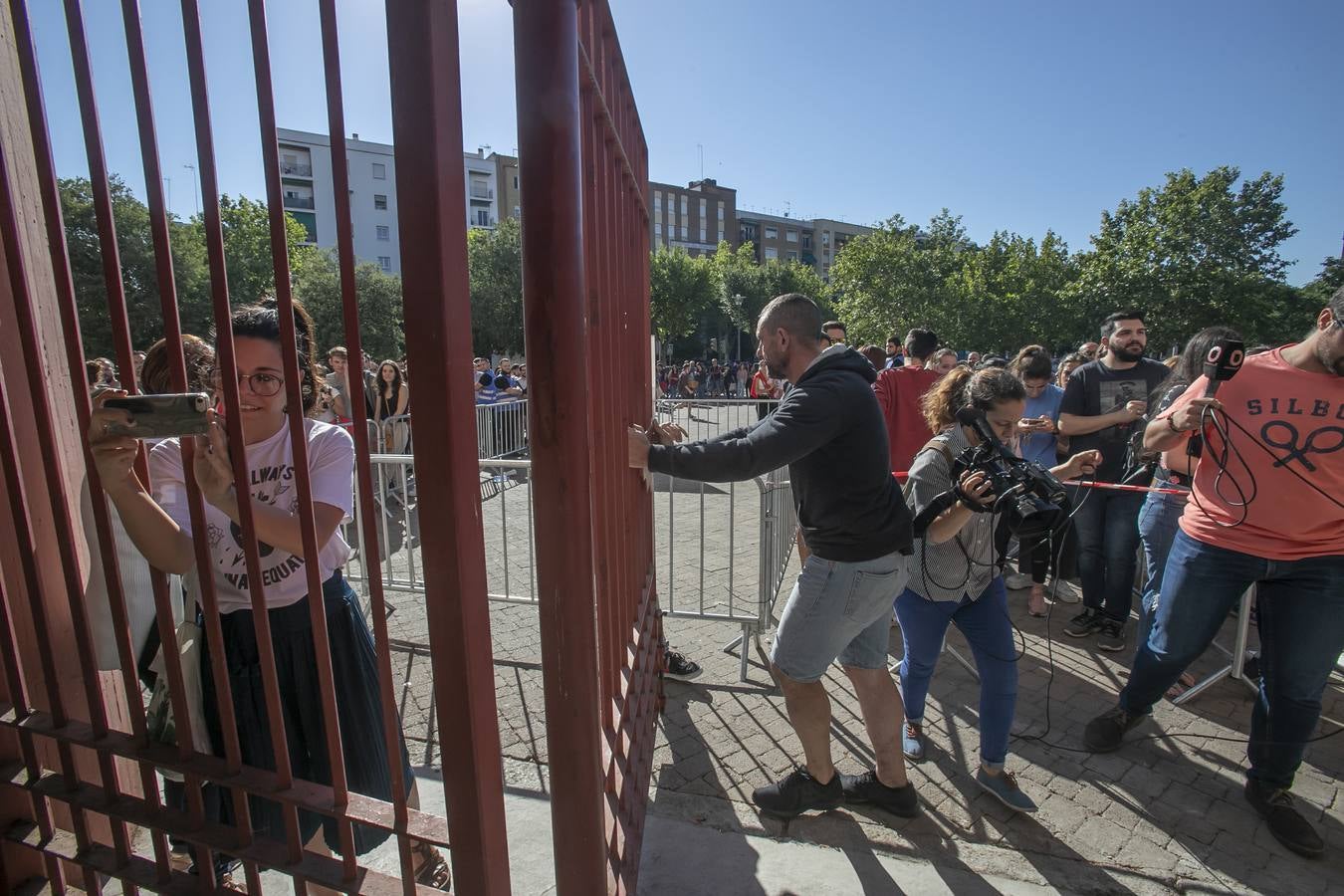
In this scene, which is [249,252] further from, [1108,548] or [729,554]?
[1108,548]

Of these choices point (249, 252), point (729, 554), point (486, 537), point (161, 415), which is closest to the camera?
point (161, 415)

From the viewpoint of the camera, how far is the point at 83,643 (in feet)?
4.51

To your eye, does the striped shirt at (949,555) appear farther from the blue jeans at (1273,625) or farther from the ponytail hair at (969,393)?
the blue jeans at (1273,625)

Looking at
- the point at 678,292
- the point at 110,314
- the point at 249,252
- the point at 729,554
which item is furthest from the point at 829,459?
the point at 678,292

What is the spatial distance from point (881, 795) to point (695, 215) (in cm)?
8316

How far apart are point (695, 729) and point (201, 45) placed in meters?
3.25

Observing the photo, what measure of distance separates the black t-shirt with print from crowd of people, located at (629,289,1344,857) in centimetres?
158

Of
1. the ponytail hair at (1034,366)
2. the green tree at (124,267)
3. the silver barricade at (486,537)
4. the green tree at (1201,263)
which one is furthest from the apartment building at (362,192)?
the ponytail hair at (1034,366)

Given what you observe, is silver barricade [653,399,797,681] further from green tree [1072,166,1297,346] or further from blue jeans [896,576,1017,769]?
green tree [1072,166,1297,346]

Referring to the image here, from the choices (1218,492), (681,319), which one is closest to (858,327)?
(681,319)

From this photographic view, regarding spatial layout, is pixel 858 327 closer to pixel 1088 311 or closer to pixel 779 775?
pixel 1088 311

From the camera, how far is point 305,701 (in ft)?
6.03

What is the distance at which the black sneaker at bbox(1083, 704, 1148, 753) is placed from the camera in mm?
3283

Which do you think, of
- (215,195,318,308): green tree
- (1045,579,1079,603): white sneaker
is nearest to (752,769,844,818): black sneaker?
(1045,579,1079,603): white sneaker
